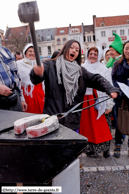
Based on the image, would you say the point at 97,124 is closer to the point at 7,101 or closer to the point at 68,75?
the point at 68,75

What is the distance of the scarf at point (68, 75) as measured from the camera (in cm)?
206

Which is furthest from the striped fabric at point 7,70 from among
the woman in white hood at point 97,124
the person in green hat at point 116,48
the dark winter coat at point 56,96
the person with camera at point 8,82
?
the person in green hat at point 116,48

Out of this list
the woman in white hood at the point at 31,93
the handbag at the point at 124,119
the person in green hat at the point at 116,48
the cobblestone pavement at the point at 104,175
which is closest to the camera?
the cobblestone pavement at the point at 104,175

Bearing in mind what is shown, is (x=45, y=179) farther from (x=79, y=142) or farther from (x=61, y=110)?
(x=61, y=110)

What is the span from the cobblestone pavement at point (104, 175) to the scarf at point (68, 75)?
3.63 feet

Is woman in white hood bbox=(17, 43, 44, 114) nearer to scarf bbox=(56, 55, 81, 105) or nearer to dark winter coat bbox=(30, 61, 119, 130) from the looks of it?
dark winter coat bbox=(30, 61, 119, 130)

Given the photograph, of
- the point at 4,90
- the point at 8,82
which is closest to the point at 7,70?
the point at 8,82

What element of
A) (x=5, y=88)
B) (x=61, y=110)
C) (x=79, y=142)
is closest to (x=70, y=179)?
(x=79, y=142)

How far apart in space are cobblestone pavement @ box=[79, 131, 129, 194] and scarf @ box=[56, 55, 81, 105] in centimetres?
111

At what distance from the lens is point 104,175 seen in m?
2.38

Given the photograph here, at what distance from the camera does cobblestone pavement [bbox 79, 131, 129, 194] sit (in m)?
2.10

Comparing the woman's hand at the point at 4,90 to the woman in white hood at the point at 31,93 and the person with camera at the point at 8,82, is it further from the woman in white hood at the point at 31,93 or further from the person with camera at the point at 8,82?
the woman in white hood at the point at 31,93

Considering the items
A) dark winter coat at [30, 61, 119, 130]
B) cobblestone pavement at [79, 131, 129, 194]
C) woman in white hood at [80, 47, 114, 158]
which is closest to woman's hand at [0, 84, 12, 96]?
dark winter coat at [30, 61, 119, 130]

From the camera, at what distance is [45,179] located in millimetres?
964
